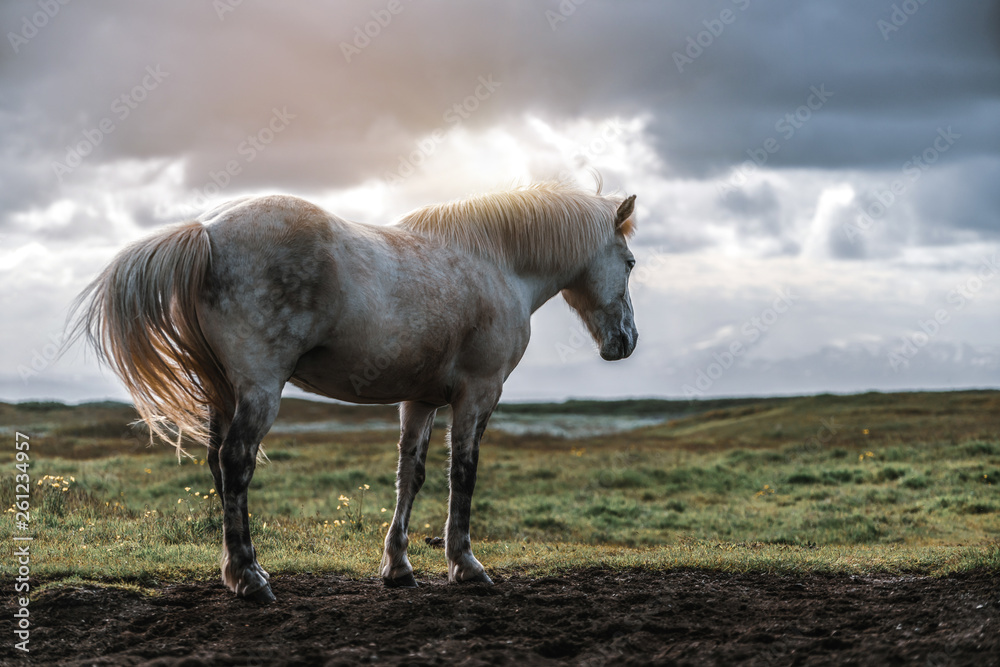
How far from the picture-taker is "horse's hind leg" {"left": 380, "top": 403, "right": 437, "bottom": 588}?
22.2ft

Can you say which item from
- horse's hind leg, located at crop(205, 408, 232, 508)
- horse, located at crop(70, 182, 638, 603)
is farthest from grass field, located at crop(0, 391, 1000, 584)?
horse, located at crop(70, 182, 638, 603)

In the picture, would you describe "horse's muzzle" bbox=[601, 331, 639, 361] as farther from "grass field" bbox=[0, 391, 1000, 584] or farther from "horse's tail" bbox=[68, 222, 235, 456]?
"horse's tail" bbox=[68, 222, 235, 456]

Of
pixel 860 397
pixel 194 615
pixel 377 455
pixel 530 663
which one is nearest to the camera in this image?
pixel 530 663

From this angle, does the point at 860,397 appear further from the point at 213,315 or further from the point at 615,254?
the point at 213,315

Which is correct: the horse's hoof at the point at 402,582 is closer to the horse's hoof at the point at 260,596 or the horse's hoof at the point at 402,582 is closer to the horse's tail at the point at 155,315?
the horse's hoof at the point at 260,596

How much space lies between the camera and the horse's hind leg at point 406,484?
6762mm

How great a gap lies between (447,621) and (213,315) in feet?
8.23

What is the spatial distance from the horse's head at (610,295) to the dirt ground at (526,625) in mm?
2487

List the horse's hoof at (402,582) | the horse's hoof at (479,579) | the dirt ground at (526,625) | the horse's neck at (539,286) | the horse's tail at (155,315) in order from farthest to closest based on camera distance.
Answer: the horse's neck at (539,286) → the horse's hoof at (402,582) → the horse's hoof at (479,579) → the horse's tail at (155,315) → the dirt ground at (526,625)

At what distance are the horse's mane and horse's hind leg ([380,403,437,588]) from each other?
1.54m

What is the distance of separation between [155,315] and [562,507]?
33.2ft

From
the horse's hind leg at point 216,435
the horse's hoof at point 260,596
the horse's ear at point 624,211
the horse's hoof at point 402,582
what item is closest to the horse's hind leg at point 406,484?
the horse's hoof at point 402,582

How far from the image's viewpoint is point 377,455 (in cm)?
2061

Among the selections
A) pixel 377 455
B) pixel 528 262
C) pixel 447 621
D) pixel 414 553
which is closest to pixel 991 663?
pixel 447 621
